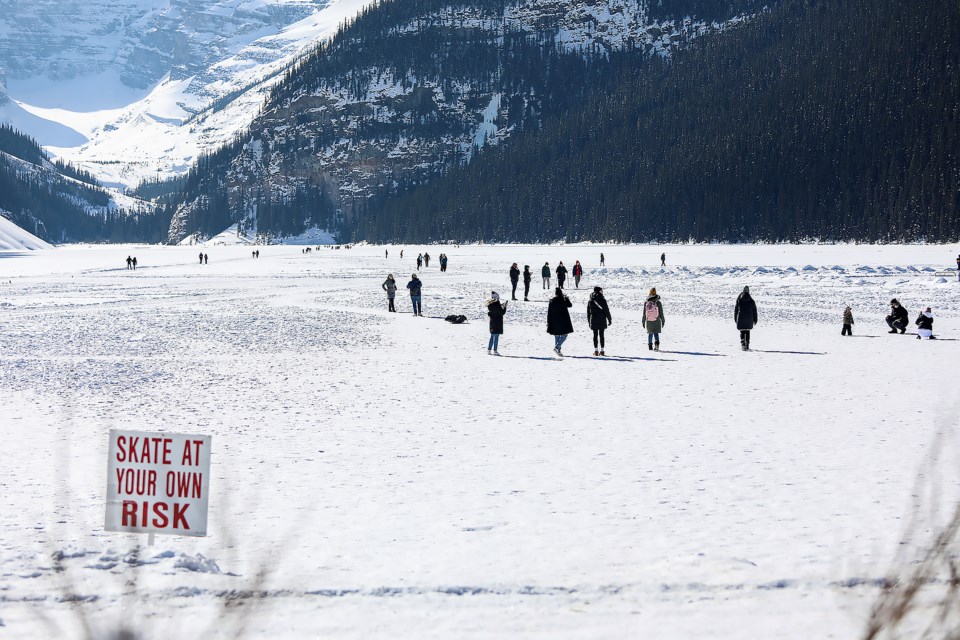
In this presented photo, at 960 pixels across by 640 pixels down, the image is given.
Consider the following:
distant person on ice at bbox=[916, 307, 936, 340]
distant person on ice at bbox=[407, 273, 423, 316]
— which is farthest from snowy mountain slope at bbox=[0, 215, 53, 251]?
distant person on ice at bbox=[916, 307, 936, 340]

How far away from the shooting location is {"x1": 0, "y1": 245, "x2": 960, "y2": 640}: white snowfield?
5379mm

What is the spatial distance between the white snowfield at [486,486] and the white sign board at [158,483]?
0.38m

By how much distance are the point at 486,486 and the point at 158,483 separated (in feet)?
11.0

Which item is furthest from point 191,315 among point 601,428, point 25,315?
point 601,428

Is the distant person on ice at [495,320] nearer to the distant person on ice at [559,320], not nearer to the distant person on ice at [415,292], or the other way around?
the distant person on ice at [559,320]

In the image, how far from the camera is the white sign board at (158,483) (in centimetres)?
579

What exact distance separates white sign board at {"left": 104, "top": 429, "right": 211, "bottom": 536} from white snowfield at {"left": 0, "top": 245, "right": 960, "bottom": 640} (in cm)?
38

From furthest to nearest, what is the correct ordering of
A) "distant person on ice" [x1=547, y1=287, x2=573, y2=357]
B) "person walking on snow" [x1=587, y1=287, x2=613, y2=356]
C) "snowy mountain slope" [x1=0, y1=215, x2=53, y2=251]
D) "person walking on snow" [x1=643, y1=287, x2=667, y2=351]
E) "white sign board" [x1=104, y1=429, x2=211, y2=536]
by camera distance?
"snowy mountain slope" [x1=0, y1=215, x2=53, y2=251] → "person walking on snow" [x1=643, y1=287, x2=667, y2=351] → "person walking on snow" [x1=587, y1=287, x2=613, y2=356] → "distant person on ice" [x1=547, y1=287, x2=573, y2=357] → "white sign board" [x1=104, y1=429, x2=211, y2=536]

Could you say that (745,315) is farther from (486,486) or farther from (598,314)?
(486,486)

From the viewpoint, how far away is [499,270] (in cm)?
6172

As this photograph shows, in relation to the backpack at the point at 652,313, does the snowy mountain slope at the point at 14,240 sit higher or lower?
higher

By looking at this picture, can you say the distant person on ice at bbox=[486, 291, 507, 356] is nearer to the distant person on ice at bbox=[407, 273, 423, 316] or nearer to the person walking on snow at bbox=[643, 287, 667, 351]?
the person walking on snow at bbox=[643, 287, 667, 351]

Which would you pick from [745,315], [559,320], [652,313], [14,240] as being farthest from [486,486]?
[14,240]

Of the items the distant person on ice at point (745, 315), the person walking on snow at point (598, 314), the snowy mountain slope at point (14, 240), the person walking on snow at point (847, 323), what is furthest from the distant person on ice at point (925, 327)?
the snowy mountain slope at point (14, 240)
